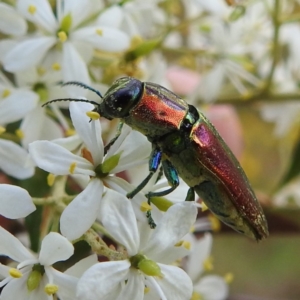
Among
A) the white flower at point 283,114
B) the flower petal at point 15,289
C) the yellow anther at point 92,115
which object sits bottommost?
the white flower at point 283,114

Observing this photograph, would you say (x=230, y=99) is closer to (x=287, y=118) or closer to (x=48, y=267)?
(x=287, y=118)

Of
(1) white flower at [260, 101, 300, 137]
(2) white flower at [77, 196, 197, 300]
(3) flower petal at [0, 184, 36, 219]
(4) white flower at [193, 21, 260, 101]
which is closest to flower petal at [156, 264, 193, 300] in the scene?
(2) white flower at [77, 196, 197, 300]

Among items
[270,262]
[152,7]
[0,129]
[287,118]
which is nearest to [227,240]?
[270,262]

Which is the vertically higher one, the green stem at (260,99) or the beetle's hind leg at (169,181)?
the beetle's hind leg at (169,181)

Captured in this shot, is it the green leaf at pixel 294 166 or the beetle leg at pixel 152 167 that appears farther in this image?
the green leaf at pixel 294 166

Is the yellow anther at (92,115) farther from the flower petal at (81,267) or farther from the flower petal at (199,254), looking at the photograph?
the flower petal at (199,254)

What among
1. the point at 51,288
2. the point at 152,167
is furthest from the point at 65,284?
the point at 152,167

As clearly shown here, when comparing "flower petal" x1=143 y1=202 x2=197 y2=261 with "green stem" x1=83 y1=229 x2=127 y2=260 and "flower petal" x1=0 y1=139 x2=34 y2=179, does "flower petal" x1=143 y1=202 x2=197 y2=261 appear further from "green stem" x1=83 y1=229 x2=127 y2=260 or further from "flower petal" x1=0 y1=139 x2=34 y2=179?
"flower petal" x1=0 y1=139 x2=34 y2=179

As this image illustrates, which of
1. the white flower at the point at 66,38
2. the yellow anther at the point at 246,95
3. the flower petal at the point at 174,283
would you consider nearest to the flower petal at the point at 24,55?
the white flower at the point at 66,38
